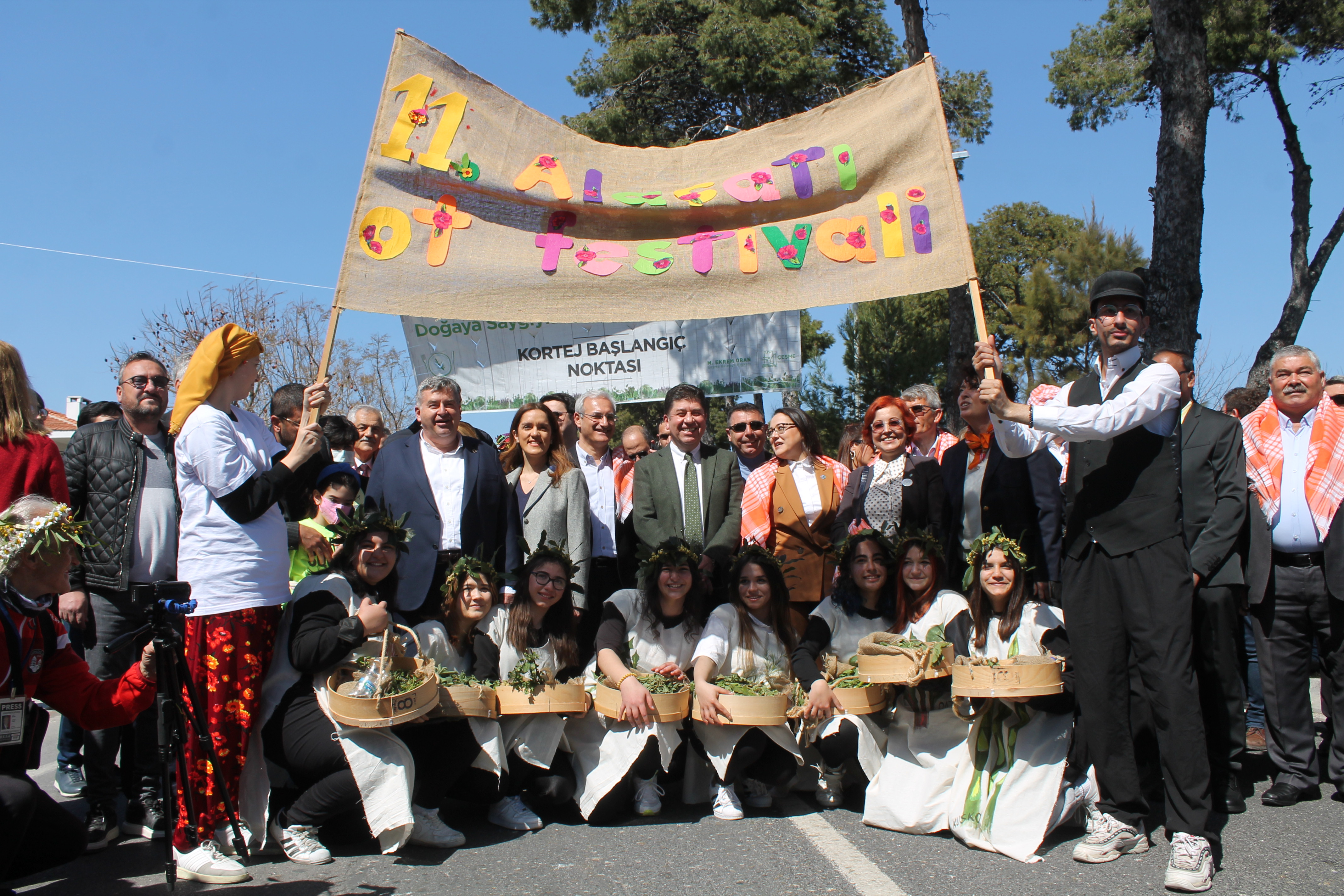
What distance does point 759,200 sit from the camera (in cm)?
531

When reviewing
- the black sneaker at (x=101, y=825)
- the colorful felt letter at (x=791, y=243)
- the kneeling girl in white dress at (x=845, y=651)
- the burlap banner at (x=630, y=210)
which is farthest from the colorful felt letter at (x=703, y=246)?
the black sneaker at (x=101, y=825)

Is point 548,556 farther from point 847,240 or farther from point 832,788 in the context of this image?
point 847,240

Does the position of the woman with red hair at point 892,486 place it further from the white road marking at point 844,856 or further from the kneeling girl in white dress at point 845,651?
the white road marking at point 844,856

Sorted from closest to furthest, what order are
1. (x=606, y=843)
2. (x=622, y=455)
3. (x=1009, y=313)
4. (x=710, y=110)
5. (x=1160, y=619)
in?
(x=1160, y=619)
(x=606, y=843)
(x=622, y=455)
(x=710, y=110)
(x=1009, y=313)

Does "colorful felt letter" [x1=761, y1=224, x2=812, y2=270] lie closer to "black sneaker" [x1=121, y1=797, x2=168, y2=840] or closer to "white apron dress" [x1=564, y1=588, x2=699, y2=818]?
"white apron dress" [x1=564, y1=588, x2=699, y2=818]

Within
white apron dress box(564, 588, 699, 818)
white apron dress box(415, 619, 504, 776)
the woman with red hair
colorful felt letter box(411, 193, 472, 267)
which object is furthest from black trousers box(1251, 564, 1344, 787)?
colorful felt letter box(411, 193, 472, 267)

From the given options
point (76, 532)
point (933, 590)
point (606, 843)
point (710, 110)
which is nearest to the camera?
point (76, 532)

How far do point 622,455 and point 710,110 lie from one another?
10.8 meters

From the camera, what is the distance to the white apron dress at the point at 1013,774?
157 inches

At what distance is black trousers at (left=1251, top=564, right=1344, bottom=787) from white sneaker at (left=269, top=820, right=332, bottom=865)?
4.30 m

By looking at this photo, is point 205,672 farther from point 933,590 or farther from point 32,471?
A: point 933,590

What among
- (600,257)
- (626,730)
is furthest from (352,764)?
(600,257)

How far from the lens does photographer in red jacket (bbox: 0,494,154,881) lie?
3.04 m

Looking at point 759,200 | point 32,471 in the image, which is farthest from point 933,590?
point 32,471
